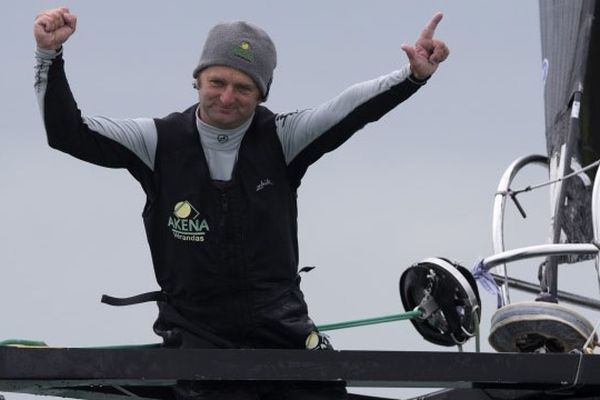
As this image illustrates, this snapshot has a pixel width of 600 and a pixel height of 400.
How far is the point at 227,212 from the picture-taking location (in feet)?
23.3

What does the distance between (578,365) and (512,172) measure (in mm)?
3302

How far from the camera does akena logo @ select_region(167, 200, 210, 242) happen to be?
707cm

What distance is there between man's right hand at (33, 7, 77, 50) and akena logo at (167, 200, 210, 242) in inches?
30.9

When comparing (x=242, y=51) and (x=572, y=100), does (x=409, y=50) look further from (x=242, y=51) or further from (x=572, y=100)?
(x=572, y=100)

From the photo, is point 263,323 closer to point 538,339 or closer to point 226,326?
point 226,326

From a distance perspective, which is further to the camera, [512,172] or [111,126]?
[512,172]

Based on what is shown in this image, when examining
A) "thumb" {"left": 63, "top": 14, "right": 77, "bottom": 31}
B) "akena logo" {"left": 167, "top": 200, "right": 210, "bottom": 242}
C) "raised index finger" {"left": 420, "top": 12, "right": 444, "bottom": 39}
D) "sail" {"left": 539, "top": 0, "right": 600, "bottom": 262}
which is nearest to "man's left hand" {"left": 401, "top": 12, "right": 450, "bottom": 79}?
"raised index finger" {"left": 420, "top": 12, "right": 444, "bottom": 39}

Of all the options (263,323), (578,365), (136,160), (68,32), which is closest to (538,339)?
(578,365)

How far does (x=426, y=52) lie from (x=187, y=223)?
1.08 metres

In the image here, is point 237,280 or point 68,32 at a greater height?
point 68,32

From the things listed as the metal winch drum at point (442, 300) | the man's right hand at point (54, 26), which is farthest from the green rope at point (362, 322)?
the man's right hand at point (54, 26)

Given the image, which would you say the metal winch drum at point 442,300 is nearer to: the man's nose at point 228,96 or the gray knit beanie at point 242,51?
the gray knit beanie at point 242,51

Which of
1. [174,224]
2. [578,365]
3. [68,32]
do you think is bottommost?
[578,365]

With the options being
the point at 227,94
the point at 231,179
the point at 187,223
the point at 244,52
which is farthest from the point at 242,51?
the point at 187,223
